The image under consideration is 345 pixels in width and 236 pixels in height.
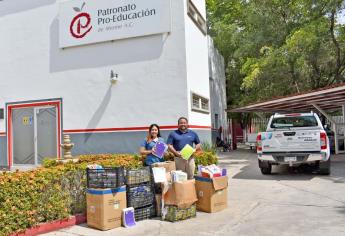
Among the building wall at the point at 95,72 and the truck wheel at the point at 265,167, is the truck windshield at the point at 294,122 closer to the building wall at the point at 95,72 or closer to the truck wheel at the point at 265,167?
the truck wheel at the point at 265,167

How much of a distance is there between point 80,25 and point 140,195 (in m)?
8.72

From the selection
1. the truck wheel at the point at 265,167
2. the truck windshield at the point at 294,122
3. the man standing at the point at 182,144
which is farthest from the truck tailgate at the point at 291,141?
the man standing at the point at 182,144

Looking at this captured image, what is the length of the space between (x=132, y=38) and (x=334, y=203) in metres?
8.20

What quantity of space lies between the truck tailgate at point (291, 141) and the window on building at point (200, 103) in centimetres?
277

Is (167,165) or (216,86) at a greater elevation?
(216,86)

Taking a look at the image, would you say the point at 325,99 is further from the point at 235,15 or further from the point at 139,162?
the point at 235,15

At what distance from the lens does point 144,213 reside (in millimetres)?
7180

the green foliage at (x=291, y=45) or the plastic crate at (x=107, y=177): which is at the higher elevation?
the green foliage at (x=291, y=45)

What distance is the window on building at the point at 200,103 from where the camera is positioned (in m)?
13.4

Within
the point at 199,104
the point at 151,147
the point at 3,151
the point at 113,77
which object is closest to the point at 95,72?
the point at 113,77

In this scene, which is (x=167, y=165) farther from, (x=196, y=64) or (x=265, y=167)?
(x=196, y=64)

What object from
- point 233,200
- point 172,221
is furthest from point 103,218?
point 233,200

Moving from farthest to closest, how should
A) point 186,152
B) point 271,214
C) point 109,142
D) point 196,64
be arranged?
point 196,64 → point 109,142 → point 186,152 → point 271,214

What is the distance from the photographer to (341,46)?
20031mm
